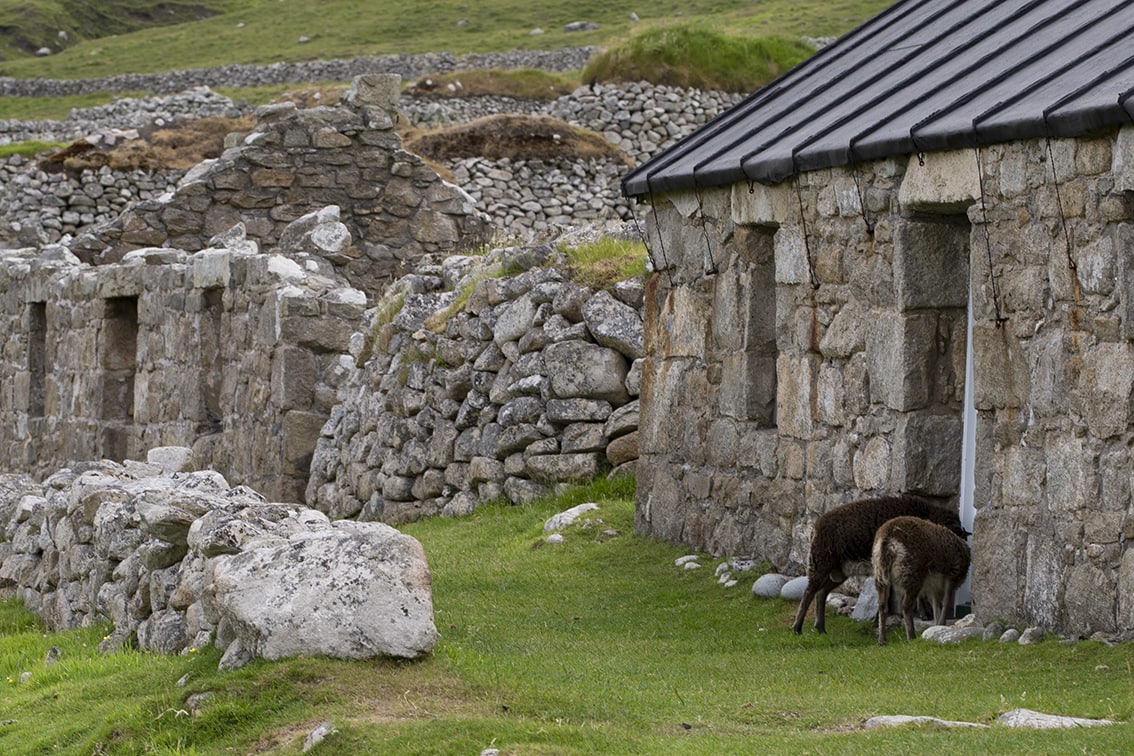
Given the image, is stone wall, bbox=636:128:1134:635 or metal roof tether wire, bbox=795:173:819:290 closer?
stone wall, bbox=636:128:1134:635

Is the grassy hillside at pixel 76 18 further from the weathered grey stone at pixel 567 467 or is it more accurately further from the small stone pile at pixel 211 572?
the small stone pile at pixel 211 572

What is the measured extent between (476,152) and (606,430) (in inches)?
479

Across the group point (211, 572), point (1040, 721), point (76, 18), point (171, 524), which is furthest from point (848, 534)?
point (76, 18)

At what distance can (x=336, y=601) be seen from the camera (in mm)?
7109

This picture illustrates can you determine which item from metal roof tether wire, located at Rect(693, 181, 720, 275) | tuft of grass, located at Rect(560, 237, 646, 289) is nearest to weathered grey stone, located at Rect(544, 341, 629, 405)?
tuft of grass, located at Rect(560, 237, 646, 289)

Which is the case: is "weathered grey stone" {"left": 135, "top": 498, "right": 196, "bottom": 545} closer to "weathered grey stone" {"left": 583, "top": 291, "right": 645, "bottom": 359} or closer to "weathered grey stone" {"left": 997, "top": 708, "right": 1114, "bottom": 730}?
"weathered grey stone" {"left": 997, "top": 708, "right": 1114, "bottom": 730}

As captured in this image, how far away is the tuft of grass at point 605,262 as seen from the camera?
14.2 m

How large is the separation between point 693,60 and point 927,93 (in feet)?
71.5

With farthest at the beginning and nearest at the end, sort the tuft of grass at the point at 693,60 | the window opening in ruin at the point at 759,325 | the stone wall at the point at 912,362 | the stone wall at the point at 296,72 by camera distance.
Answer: the stone wall at the point at 296,72 → the tuft of grass at the point at 693,60 → the window opening in ruin at the point at 759,325 → the stone wall at the point at 912,362

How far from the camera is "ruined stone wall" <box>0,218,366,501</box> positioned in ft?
55.6

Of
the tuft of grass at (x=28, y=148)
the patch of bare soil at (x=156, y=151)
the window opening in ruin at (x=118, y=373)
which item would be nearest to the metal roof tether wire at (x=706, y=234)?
the window opening in ruin at (x=118, y=373)

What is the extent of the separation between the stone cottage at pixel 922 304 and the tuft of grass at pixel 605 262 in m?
1.51

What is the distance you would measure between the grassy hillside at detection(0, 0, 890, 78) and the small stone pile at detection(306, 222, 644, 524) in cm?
3533

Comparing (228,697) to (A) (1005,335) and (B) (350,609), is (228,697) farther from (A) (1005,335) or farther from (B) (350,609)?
(A) (1005,335)
